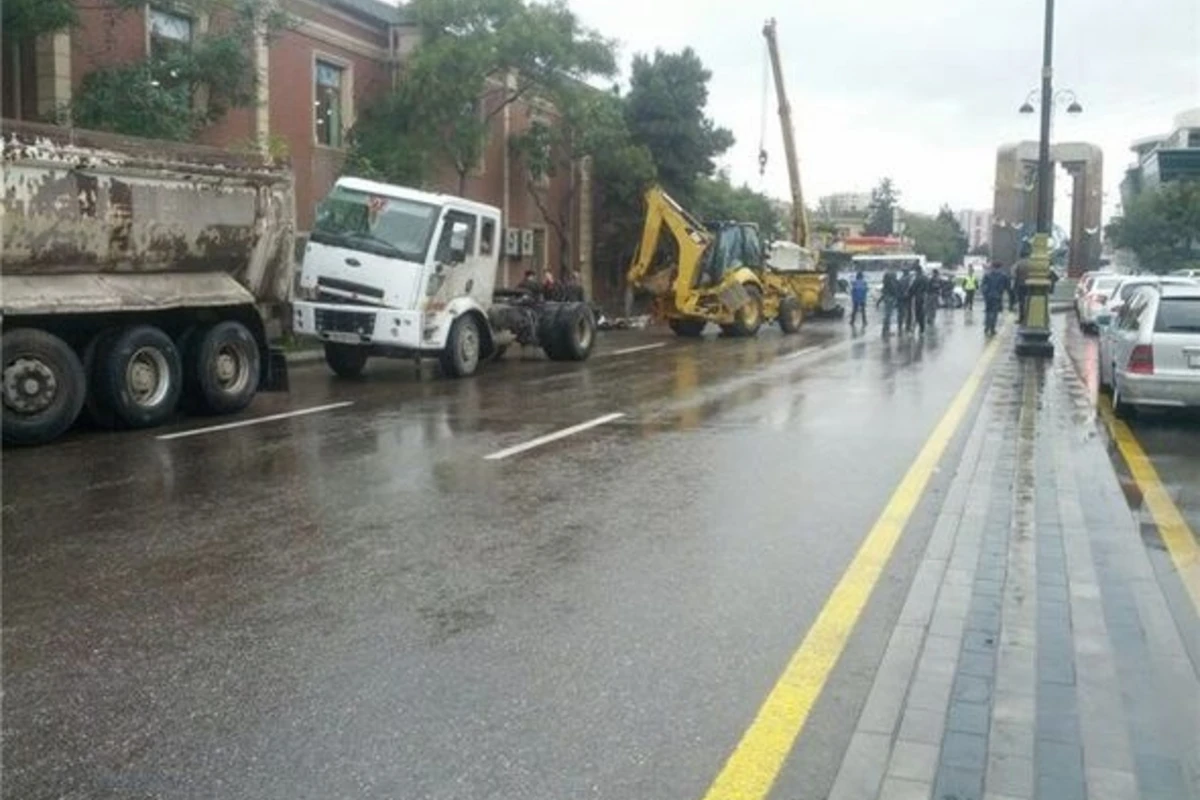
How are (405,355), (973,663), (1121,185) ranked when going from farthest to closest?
(1121,185) < (405,355) < (973,663)

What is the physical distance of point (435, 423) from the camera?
12562 mm

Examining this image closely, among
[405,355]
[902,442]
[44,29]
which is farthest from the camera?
[405,355]

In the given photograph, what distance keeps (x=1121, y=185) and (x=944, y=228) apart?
19.0 metres

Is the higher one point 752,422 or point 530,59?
point 530,59

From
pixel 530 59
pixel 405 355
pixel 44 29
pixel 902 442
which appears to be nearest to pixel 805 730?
pixel 902 442

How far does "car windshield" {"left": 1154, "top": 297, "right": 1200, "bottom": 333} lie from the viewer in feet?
42.0

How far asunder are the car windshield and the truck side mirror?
8960 mm

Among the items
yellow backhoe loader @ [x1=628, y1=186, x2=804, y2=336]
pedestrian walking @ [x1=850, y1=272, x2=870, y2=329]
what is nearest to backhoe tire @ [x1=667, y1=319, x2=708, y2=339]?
yellow backhoe loader @ [x1=628, y1=186, x2=804, y2=336]

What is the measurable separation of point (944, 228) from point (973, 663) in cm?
13563

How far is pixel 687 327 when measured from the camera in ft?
98.1

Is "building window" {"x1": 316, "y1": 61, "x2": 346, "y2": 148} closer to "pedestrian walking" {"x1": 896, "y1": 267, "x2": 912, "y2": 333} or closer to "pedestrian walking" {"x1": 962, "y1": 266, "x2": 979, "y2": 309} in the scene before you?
"pedestrian walking" {"x1": 896, "y1": 267, "x2": 912, "y2": 333}

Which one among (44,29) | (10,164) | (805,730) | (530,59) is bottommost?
(805,730)

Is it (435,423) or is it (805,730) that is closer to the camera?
(805,730)

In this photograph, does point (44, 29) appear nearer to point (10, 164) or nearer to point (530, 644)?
point (10, 164)
